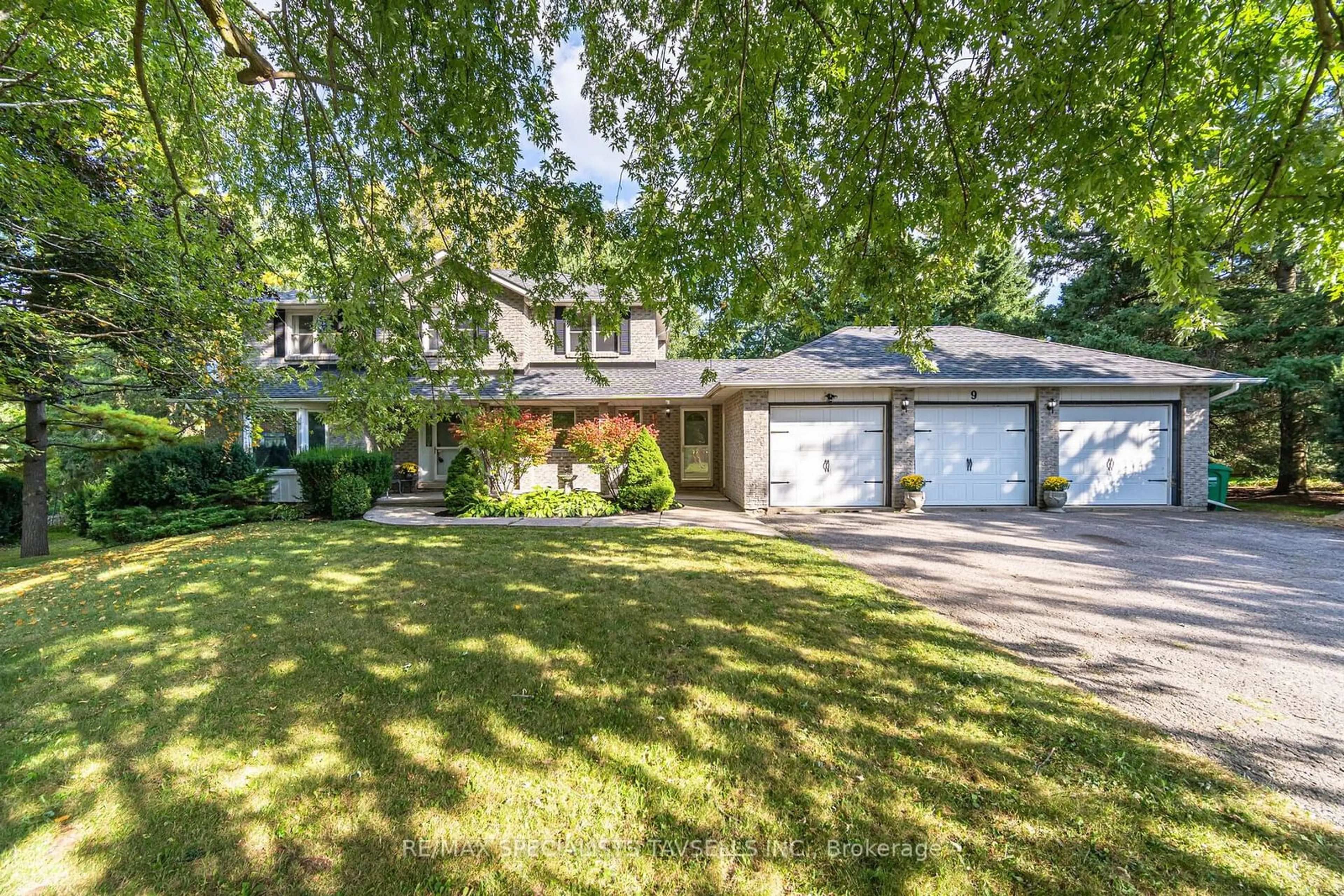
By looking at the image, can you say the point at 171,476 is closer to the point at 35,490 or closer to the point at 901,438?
the point at 35,490

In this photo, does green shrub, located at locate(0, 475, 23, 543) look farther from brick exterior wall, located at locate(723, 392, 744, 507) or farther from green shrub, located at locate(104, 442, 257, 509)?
brick exterior wall, located at locate(723, 392, 744, 507)

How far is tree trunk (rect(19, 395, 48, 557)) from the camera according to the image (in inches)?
327

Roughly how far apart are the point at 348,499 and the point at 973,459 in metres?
14.3

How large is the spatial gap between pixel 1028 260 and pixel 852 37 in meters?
22.9

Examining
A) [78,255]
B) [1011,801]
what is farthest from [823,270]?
[78,255]

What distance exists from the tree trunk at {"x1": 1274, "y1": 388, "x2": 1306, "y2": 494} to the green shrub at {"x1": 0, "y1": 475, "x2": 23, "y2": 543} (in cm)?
3428

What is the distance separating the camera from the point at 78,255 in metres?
6.98

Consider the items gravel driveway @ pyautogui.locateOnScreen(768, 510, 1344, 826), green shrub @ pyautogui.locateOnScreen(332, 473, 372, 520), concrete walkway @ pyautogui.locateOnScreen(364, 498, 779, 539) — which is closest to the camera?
gravel driveway @ pyautogui.locateOnScreen(768, 510, 1344, 826)

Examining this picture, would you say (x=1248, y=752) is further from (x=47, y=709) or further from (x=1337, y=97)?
(x=47, y=709)

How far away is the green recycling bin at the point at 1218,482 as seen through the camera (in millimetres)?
11984

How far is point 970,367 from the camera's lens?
1145 centimetres

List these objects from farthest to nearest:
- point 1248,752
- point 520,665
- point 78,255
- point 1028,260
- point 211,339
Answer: point 1028,260 < point 211,339 < point 78,255 < point 520,665 < point 1248,752

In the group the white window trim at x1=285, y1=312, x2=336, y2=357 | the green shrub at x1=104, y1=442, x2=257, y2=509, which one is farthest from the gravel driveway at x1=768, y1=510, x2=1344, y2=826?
the white window trim at x1=285, y1=312, x2=336, y2=357

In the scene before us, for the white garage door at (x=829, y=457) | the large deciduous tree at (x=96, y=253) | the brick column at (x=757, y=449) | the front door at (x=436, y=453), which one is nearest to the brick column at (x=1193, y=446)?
the white garage door at (x=829, y=457)
